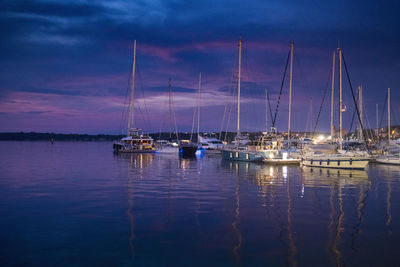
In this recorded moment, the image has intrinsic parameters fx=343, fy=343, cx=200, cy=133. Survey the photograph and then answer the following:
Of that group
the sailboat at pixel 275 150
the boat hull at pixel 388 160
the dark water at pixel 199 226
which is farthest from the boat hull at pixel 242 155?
the dark water at pixel 199 226

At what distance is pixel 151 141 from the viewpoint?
77438mm

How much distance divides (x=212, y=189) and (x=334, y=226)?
1015 centimetres

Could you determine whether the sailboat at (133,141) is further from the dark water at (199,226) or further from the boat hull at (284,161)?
the dark water at (199,226)

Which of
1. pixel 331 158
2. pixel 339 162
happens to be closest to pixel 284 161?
pixel 331 158

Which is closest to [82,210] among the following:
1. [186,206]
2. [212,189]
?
[186,206]

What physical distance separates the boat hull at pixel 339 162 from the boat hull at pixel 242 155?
774 cm

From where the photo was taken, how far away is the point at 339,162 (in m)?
36.2

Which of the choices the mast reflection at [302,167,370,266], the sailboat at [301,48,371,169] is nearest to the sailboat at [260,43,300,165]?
the sailboat at [301,48,371,169]

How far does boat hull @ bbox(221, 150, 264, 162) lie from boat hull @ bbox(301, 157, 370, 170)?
25.4 feet

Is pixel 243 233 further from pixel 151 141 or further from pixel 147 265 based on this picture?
pixel 151 141

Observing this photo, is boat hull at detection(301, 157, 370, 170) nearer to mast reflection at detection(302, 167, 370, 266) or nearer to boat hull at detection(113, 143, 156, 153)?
mast reflection at detection(302, 167, 370, 266)

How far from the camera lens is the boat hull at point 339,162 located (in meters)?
34.9

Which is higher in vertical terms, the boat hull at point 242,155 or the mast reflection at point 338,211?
the boat hull at point 242,155

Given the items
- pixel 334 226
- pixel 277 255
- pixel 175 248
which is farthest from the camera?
pixel 334 226
